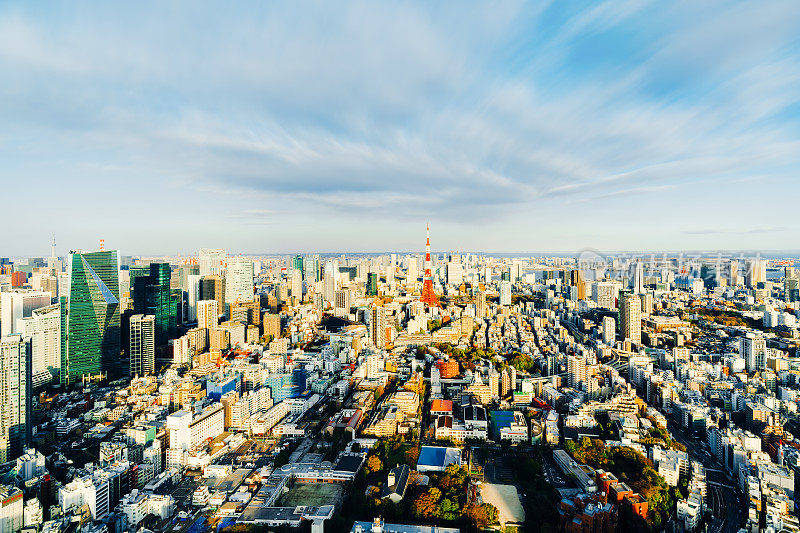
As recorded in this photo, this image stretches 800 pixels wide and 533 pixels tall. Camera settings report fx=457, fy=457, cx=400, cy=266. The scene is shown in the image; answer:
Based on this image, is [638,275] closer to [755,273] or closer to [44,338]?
[755,273]

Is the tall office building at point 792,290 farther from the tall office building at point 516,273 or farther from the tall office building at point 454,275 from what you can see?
the tall office building at point 454,275

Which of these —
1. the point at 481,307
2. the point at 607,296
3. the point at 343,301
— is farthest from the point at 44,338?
the point at 607,296

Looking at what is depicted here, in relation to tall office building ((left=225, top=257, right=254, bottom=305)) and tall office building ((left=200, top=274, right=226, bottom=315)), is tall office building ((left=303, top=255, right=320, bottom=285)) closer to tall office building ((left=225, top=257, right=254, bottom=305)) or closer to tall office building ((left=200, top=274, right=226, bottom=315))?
tall office building ((left=225, top=257, right=254, bottom=305))

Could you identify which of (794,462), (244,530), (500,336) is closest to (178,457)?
(244,530)

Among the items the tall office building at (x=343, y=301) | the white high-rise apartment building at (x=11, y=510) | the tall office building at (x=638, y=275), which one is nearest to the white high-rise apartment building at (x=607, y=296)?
the tall office building at (x=638, y=275)

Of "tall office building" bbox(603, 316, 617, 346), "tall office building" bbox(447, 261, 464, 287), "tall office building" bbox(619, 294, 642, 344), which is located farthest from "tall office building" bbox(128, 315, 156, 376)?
"tall office building" bbox(447, 261, 464, 287)

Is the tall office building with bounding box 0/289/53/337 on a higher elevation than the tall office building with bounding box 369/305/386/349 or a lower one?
higher
